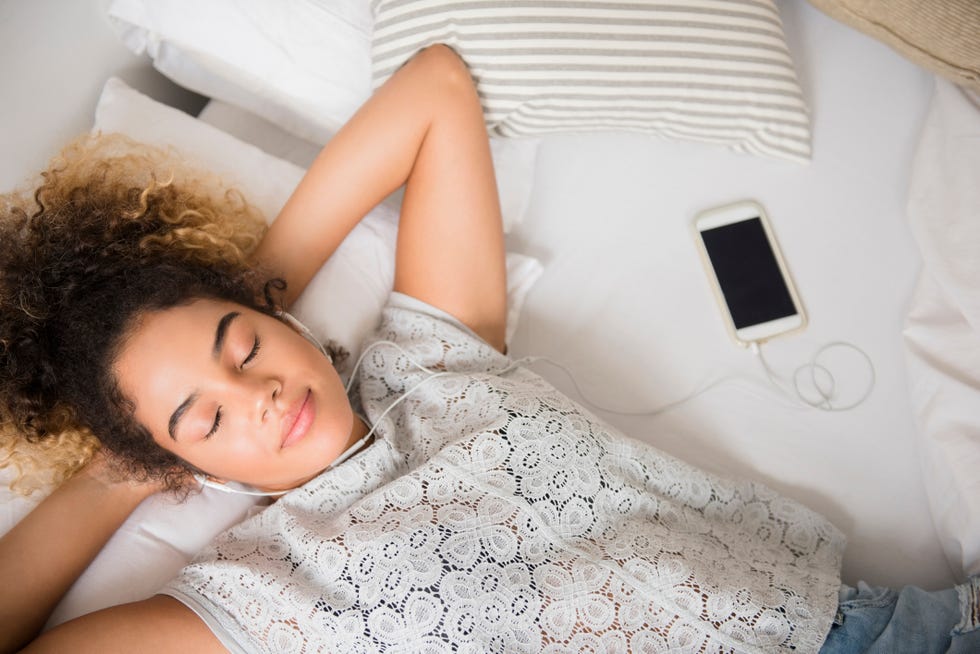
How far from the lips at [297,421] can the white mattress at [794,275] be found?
550mm

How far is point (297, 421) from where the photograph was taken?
A: 1.05 m

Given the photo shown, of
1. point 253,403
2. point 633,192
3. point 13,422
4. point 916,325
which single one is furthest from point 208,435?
point 916,325

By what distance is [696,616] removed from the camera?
1.03 meters

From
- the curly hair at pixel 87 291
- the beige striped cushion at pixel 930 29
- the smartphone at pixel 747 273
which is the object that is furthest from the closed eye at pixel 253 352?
the beige striped cushion at pixel 930 29

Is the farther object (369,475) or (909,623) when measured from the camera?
(369,475)

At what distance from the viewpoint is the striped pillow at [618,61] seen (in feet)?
4.36

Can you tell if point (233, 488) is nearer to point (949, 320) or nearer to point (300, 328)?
point (300, 328)

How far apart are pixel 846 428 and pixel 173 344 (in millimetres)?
1205

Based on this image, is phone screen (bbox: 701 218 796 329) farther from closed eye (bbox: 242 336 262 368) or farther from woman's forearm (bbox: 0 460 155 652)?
woman's forearm (bbox: 0 460 155 652)

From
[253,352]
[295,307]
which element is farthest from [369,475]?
[295,307]

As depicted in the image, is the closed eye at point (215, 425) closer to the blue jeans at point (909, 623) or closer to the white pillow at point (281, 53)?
the white pillow at point (281, 53)

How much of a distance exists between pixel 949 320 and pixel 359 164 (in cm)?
116

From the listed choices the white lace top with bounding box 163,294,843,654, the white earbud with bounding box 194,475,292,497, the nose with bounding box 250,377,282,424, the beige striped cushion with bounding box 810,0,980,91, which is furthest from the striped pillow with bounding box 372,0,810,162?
the white earbud with bounding box 194,475,292,497

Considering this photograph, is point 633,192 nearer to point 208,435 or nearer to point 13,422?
point 208,435
